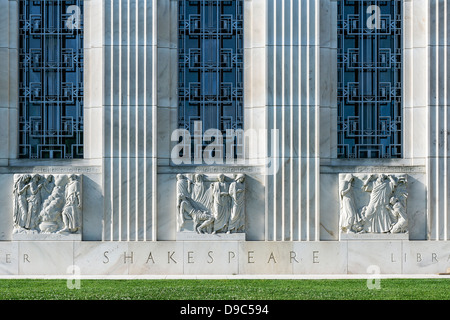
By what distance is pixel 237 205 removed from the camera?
2288cm

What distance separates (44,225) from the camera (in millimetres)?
22781

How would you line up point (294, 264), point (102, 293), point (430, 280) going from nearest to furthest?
point (102, 293)
point (430, 280)
point (294, 264)

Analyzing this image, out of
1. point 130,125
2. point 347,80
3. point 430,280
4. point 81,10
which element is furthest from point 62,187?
point 430,280

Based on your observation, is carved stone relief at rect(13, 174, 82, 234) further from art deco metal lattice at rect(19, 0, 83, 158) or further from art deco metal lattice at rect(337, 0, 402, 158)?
art deco metal lattice at rect(337, 0, 402, 158)

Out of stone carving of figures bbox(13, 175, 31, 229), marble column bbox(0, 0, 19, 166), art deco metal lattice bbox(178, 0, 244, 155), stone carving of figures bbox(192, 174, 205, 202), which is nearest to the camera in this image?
stone carving of figures bbox(13, 175, 31, 229)

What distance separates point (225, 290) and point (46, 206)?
711 cm

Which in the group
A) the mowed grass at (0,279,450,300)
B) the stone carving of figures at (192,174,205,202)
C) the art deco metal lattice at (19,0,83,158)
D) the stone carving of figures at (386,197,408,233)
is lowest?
the mowed grass at (0,279,450,300)

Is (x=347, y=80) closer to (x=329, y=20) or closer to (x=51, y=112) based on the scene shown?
(x=329, y=20)

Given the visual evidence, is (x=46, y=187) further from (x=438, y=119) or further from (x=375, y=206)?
(x=438, y=119)

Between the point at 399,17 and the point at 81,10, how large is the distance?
30.5 feet

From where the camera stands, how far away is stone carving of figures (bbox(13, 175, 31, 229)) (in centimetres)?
2284

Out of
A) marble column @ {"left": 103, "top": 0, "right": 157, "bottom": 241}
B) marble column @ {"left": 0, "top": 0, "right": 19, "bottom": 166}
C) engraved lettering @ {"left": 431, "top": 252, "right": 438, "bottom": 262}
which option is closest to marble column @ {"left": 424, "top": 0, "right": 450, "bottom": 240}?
engraved lettering @ {"left": 431, "top": 252, "right": 438, "bottom": 262}

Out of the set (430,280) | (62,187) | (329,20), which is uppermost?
(329,20)

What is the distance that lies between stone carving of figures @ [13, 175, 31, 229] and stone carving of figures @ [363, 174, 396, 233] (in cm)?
950
